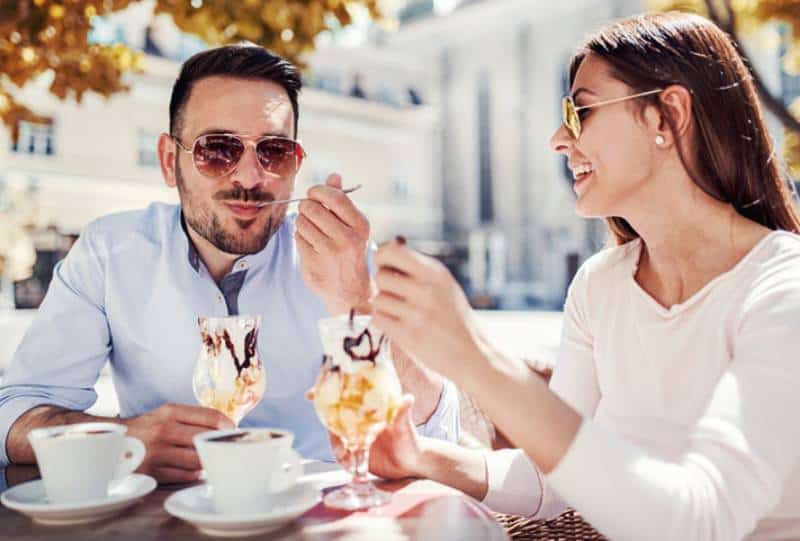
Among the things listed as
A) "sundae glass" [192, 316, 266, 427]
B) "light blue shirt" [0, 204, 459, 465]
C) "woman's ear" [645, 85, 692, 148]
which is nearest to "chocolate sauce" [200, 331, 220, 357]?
"sundae glass" [192, 316, 266, 427]

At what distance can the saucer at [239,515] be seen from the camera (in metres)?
1.24

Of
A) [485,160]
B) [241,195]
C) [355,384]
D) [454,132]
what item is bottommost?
[355,384]

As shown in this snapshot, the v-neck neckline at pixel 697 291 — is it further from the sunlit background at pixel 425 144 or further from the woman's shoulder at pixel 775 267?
→ the sunlit background at pixel 425 144

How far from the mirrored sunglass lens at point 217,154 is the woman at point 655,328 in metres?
0.93

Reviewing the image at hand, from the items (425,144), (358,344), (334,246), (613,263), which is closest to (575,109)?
(613,263)

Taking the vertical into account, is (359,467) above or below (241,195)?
below

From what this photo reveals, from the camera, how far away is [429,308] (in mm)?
1194

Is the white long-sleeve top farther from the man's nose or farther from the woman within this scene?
the man's nose

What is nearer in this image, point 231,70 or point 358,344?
point 358,344

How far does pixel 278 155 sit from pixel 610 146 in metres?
1.01

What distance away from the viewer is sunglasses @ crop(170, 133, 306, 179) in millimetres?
2285

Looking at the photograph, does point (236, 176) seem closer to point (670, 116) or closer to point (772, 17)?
point (670, 116)

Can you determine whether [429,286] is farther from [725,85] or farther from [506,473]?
[725,85]

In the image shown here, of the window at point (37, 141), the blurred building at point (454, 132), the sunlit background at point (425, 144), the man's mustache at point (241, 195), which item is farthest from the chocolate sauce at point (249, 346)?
the blurred building at point (454, 132)
